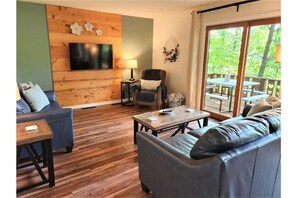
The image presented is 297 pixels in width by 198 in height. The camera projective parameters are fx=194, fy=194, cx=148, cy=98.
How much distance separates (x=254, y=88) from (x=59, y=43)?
4.20 m

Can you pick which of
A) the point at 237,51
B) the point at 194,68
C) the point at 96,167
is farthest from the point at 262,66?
the point at 96,167

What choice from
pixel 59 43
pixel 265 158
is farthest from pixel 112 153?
pixel 59 43

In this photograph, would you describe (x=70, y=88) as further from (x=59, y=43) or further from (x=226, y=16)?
(x=226, y=16)

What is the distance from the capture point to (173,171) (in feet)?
4.79

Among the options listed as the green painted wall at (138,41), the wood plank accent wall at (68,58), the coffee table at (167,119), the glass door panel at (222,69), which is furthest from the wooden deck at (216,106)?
the wood plank accent wall at (68,58)

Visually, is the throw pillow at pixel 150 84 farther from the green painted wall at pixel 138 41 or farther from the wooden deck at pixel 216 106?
the wooden deck at pixel 216 106

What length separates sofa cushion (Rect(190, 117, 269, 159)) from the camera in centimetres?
124

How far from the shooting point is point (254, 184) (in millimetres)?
1372

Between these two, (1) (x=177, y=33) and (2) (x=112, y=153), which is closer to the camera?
(2) (x=112, y=153)

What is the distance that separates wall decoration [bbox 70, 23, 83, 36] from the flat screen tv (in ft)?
0.92

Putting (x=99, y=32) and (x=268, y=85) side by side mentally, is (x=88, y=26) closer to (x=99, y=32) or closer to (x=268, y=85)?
(x=99, y=32)
